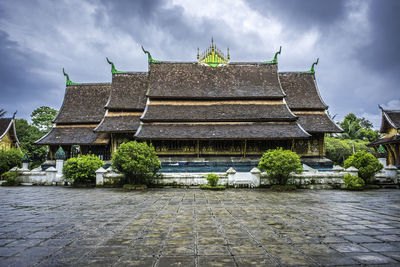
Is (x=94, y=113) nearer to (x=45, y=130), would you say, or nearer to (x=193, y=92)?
(x=193, y=92)

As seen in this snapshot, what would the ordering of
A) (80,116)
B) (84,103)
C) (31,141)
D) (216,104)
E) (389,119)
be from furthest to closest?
(31,141), (84,103), (80,116), (389,119), (216,104)

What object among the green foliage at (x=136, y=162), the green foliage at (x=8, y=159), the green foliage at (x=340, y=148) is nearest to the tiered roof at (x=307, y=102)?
the green foliage at (x=340, y=148)

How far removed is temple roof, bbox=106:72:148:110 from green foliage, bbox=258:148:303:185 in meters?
13.9

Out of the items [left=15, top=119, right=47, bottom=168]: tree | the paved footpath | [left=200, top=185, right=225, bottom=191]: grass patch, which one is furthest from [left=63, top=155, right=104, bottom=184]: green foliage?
[left=15, top=119, right=47, bottom=168]: tree

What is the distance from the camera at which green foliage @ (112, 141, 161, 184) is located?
13.7 m

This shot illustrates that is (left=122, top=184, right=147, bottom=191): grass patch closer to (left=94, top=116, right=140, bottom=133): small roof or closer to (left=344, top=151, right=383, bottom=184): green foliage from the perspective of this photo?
(left=94, top=116, right=140, bottom=133): small roof

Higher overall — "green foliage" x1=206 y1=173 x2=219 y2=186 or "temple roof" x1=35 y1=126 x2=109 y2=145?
"temple roof" x1=35 y1=126 x2=109 y2=145

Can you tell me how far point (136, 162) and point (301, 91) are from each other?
19378 mm

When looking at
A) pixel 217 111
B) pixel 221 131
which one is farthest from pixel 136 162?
pixel 217 111

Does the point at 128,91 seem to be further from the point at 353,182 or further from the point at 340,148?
the point at 340,148

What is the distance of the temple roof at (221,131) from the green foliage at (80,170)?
440 cm

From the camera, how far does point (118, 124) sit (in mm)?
21875

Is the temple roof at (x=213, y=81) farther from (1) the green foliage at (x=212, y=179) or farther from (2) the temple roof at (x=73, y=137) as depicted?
(1) the green foliage at (x=212, y=179)

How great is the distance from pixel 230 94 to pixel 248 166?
24.0ft
